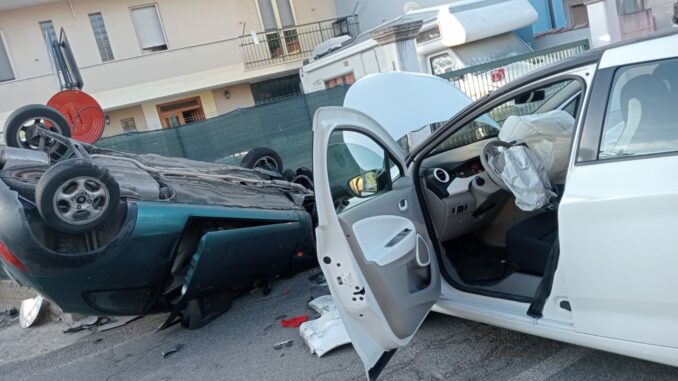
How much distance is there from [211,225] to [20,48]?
51.2ft

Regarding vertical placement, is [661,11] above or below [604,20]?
below

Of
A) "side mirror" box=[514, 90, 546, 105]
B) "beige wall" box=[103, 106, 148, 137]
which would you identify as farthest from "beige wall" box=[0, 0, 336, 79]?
"side mirror" box=[514, 90, 546, 105]

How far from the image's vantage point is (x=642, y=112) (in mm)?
2473

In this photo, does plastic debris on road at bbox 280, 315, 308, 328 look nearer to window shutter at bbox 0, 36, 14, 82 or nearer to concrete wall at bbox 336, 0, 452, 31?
concrete wall at bbox 336, 0, 452, 31

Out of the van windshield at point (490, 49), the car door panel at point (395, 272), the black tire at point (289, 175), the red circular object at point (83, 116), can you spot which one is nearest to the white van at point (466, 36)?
the van windshield at point (490, 49)

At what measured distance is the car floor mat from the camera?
3.62 metres

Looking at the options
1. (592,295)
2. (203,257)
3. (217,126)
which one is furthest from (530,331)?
(217,126)

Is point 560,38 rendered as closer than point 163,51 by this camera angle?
Yes

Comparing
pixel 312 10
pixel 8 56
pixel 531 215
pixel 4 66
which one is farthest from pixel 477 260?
pixel 4 66

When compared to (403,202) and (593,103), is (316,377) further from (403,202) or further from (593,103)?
(593,103)

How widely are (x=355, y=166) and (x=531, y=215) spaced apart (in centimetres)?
126

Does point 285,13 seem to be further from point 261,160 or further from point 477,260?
point 477,260

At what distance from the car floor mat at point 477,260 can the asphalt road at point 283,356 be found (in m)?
0.35

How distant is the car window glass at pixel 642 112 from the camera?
2.34 m
